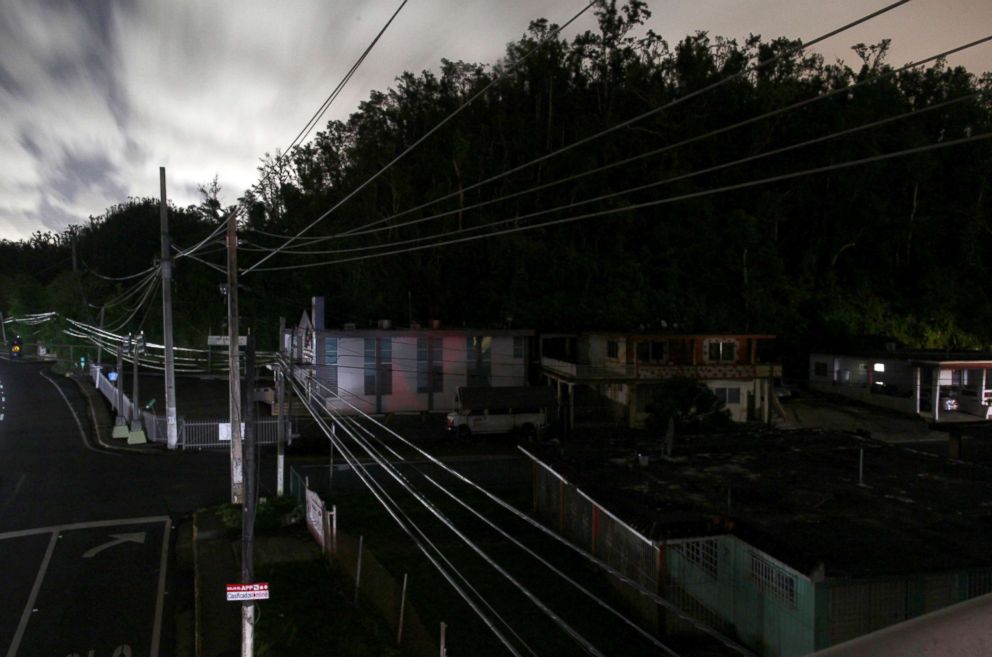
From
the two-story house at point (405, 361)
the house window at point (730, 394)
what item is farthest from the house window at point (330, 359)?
the house window at point (730, 394)

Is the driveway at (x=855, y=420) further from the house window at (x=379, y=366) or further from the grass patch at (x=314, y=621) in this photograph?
the grass patch at (x=314, y=621)

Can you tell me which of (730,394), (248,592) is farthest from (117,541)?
(730,394)

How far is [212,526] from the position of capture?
18.1 m

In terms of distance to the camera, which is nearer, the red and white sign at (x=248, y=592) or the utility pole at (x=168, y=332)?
the red and white sign at (x=248, y=592)

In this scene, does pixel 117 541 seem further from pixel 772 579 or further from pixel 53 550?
pixel 772 579

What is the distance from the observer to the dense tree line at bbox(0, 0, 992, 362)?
46156mm

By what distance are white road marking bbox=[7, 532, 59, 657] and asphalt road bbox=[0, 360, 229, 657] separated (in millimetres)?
20

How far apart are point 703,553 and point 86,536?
14980mm

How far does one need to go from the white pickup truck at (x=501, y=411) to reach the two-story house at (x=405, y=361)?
3.34m

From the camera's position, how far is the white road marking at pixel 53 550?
12047 millimetres

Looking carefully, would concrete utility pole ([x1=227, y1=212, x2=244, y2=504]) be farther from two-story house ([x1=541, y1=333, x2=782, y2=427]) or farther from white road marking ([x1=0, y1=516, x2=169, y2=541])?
two-story house ([x1=541, y1=333, x2=782, y2=427])

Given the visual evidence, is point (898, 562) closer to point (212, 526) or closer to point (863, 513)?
point (863, 513)

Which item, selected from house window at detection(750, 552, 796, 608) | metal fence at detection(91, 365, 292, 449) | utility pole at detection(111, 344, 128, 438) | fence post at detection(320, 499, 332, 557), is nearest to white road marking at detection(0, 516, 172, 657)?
fence post at detection(320, 499, 332, 557)

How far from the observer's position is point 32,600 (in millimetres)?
13445
